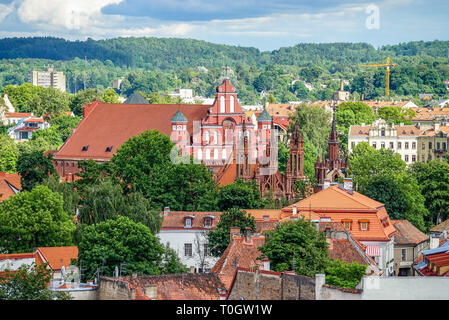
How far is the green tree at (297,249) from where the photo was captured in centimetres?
3969

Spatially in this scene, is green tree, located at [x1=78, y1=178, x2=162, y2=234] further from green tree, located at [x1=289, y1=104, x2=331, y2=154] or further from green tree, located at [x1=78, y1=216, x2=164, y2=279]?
green tree, located at [x1=289, y1=104, x2=331, y2=154]

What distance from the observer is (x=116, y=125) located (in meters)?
88.4

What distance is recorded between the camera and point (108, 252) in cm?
4309

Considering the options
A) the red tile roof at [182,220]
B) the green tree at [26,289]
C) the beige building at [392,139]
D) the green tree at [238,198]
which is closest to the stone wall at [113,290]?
the green tree at [26,289]

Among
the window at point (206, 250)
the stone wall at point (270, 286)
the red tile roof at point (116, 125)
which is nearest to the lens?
the stone wall at point (270, 286)

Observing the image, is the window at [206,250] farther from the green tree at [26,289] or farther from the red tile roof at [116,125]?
the red tile roof at [116,125]

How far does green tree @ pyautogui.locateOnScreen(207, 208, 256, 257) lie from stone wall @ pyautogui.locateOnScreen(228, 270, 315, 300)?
16.0m

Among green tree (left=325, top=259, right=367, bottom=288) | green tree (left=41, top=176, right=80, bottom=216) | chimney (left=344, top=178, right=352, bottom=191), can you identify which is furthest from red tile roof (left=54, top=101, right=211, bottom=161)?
green tree (left=325, top=259, right=367, bottom=288)

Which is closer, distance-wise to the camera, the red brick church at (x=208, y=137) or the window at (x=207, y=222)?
the window at (x=207, y=222)

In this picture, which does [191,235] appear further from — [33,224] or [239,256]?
[239,256]

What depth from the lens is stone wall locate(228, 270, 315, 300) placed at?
30000 millimetres

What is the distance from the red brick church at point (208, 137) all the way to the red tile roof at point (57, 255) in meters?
22.0

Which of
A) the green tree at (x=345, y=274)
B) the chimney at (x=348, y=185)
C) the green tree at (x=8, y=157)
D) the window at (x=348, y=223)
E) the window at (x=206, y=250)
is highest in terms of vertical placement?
the green tree at (x=345, y=274)
